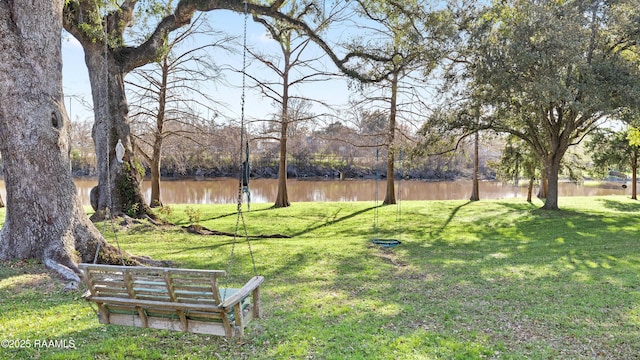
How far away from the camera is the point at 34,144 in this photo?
5480 mm

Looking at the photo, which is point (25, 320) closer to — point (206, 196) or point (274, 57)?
point (274, 57)

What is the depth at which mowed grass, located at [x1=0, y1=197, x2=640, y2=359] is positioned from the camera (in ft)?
12.8

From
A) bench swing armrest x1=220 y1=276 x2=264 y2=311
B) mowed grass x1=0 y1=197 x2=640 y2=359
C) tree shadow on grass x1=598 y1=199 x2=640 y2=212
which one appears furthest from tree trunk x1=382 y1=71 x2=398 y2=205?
bench swing armrest x1=220 y1=276 x2=264 y2=311

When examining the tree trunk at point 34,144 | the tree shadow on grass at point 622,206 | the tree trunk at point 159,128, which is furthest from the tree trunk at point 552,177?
the tree trunk at point 34,144

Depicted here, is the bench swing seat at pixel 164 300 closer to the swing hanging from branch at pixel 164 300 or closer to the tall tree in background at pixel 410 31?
the swing hanging from branch at pixel 164 300

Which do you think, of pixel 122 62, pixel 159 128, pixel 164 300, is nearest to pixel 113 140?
pixel 122 62

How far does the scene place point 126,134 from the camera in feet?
37.1

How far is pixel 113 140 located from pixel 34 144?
5.80 m

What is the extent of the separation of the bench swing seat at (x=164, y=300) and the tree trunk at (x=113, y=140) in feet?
25.6

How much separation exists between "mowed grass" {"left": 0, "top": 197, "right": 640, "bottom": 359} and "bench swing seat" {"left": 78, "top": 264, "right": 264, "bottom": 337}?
1.16ft

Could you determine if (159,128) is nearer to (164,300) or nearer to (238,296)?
(164,300)

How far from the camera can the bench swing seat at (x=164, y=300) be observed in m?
3.33

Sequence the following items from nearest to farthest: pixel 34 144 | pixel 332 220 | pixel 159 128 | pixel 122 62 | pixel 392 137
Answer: pixel 34 144 < pixel 122 62 < pixel 332 220 < pixel 159 128 < pixel 392 137

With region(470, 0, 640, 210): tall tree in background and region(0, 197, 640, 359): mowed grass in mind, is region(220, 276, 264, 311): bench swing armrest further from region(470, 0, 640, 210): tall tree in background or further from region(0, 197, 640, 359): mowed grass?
region(470, 0, 640, 210): tall tree in background
